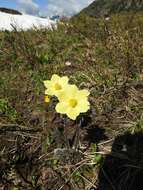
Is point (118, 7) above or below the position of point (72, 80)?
above

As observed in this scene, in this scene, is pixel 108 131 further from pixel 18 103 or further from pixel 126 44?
pixel 126 44

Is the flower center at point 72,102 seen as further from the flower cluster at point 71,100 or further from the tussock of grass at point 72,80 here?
the tussock of grass at point 72,80

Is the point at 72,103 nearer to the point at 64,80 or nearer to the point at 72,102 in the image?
the point at 72,102

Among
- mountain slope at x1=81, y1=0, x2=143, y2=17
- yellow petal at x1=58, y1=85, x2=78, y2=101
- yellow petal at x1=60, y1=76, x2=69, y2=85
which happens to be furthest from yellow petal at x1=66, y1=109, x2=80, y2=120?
mountain slope at x1=81, y1=0, x2=143, y2=17

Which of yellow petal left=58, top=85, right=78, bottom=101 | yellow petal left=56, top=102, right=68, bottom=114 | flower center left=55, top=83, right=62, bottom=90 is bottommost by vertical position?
yellow petal left=56, top=102, right=68, bottom=114

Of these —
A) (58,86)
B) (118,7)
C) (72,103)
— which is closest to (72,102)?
(72,103)

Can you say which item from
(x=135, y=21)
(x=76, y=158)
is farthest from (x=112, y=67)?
(x=135, y=21)

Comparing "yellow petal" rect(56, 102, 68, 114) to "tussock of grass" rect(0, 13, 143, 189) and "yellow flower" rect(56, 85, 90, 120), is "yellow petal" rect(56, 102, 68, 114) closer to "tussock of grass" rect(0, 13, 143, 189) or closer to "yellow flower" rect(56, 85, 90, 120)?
"yellow flower" rect(56, 85, 90, 120)

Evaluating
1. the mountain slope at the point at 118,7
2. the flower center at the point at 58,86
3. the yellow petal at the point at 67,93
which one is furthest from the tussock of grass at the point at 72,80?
the mountain slope at the point at 118,7
